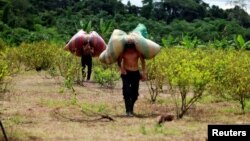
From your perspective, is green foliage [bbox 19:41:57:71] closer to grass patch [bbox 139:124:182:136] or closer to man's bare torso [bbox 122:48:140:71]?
man's bare torso [bbox 122:48:140:71]

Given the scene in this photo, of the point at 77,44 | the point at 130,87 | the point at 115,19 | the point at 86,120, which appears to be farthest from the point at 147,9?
the point at 86,120

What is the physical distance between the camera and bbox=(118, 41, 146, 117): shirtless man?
10.9 metres

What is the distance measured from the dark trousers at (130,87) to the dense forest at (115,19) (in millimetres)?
18832

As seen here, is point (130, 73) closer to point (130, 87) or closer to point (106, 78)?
point (130, 87)

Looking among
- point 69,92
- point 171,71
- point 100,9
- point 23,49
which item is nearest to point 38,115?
point 171,71

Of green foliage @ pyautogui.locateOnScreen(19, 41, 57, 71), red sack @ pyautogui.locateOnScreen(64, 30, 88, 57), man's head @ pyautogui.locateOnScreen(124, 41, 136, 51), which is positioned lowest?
green foliage @ pyautogui.locateOnScreen(19, 41, 57, 71)

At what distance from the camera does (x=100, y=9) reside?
68688mm

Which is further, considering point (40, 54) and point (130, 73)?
point (40, 54)

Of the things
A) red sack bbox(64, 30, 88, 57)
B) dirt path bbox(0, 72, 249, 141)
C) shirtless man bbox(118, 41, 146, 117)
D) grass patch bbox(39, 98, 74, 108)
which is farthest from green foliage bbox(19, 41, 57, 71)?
shirtless man bbox(118, 41, 146, 117)

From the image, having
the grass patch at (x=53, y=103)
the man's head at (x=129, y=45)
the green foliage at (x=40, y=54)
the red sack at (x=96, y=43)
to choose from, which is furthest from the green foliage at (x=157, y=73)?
the green foliage at (x=40, y=54)

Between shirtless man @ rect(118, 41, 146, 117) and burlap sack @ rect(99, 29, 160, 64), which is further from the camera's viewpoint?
shirtless man @ rect(118, 41, 146, 117)

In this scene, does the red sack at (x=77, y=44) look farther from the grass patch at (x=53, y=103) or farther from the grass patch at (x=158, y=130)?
the grass patch at (x=158, y=130)

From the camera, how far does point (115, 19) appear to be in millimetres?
58094

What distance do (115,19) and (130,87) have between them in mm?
47435
